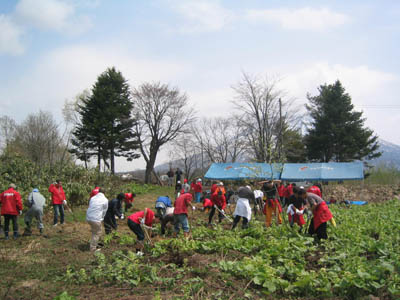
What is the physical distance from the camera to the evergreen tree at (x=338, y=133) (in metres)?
31.6

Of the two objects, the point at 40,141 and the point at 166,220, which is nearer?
the point at 166,220

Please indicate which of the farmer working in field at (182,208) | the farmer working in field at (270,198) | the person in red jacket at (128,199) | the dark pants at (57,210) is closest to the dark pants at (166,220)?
the farmer working in field at (182,208)

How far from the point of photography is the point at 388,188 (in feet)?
75.1

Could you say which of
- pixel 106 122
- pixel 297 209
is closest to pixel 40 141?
pixel 106 122

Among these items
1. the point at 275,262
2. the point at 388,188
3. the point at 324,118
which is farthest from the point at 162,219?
the point at 324,118

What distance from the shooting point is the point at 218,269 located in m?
5.66

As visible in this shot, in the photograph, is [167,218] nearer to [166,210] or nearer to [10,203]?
[166,210]

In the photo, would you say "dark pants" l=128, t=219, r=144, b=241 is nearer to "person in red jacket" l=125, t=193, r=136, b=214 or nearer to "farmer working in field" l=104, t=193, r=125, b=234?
"farmer working in field" l=104, t=193, r=125, b=234

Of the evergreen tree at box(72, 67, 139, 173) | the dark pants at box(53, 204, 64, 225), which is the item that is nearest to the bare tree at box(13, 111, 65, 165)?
the evergreen tree at box(72, 67, 139, 173)

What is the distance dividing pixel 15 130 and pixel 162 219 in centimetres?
3469

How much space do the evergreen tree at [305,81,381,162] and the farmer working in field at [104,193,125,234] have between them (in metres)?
27.0

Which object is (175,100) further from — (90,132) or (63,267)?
(63,267)

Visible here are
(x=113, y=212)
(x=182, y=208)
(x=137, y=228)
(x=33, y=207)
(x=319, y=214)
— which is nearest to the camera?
(x=319, y=214)

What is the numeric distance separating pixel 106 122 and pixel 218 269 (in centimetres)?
2533
